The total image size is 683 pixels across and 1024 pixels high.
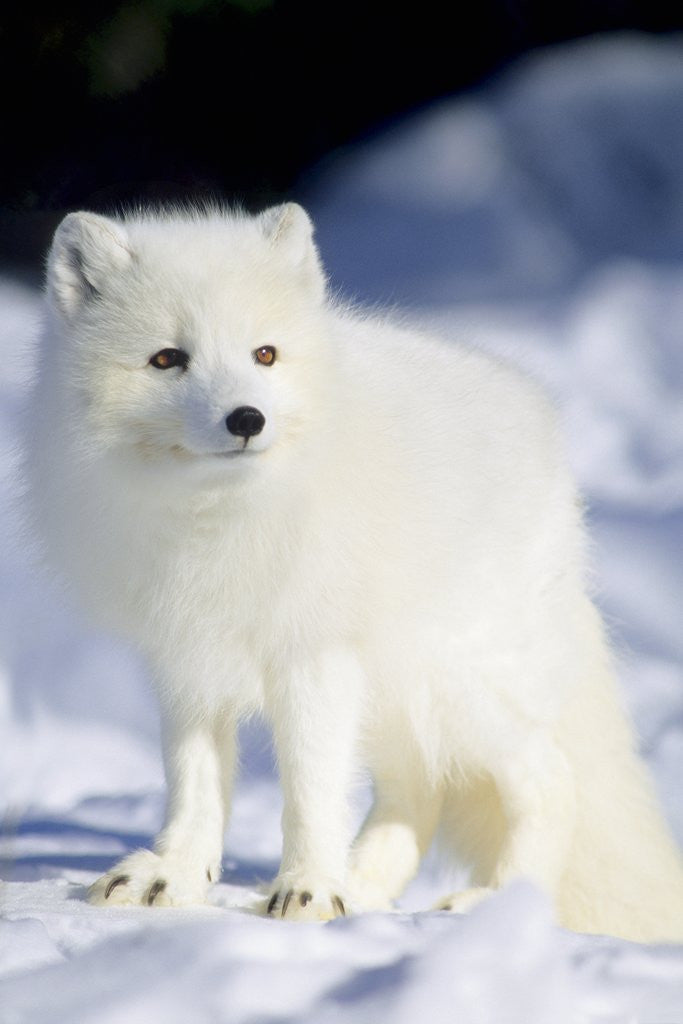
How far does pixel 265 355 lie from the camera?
2.19m

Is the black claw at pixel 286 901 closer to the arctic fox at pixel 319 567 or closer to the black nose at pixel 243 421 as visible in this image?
the arctic fox at pixel 319 567

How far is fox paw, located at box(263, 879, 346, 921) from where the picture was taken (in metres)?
2.13

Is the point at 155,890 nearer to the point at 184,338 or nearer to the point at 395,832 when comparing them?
the point at 395,832

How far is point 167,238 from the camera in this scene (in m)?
2.29

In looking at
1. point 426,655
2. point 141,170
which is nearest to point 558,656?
point 426,655

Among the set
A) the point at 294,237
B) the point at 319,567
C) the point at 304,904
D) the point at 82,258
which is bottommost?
the point at 304,904

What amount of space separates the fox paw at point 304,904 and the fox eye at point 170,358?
2.71 ft

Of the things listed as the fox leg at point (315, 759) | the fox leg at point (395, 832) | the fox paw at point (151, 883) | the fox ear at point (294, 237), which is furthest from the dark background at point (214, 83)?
the fox paw at point (151, 883)

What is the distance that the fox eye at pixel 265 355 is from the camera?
2176mm

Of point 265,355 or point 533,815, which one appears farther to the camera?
point 533,815

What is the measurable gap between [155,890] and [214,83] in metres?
2.92

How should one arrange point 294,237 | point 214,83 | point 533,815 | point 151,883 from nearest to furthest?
point 151,883 → point 294,237 → point 533,815 → point 214,83

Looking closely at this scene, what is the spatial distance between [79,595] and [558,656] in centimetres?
95

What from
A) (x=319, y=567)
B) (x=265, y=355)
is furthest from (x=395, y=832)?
(x=265, y=355)
